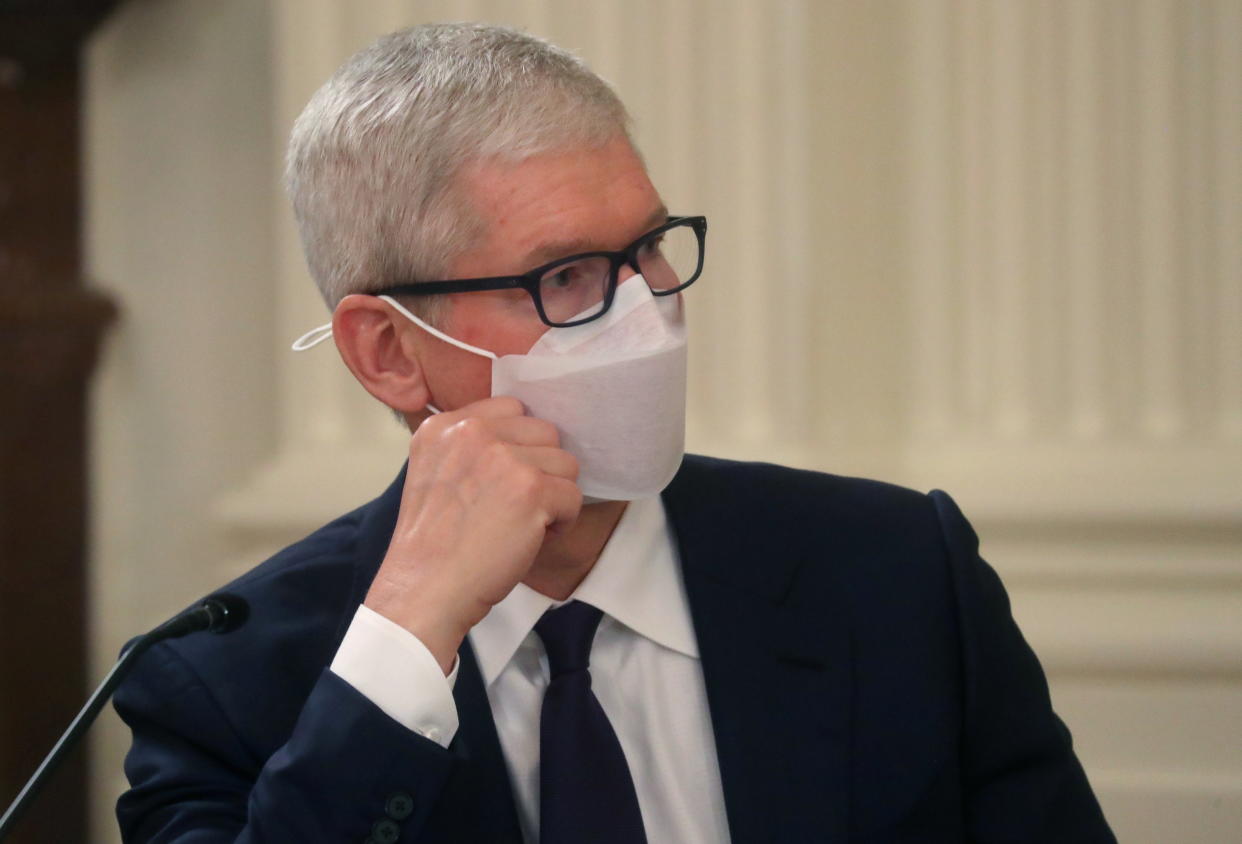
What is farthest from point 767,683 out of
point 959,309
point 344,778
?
point 959,309

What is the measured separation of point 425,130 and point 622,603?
0.51m

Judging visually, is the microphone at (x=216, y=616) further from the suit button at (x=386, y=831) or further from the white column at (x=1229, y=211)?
the white column at (x=1229, y=211)

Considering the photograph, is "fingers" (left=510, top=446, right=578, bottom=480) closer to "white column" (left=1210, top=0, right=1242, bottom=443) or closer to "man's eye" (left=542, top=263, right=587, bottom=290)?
"man's eye" (left=542, top=263, right=587, bottom=290)

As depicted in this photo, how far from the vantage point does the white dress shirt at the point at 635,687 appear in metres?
1.25

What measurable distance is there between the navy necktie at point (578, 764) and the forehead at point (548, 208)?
1.20ft

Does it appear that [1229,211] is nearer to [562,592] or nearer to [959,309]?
[959,309]

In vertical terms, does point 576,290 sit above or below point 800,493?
above

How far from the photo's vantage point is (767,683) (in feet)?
4.18

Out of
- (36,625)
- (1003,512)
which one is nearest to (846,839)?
(1003,512)

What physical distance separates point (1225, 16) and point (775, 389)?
88 cm

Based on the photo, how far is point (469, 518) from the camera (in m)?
1.17

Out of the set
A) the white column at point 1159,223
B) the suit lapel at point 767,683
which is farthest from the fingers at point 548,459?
the white column at point 1159,223

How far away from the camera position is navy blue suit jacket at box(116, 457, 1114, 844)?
123cm

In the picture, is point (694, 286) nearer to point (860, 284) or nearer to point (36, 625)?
point (860, 284)
